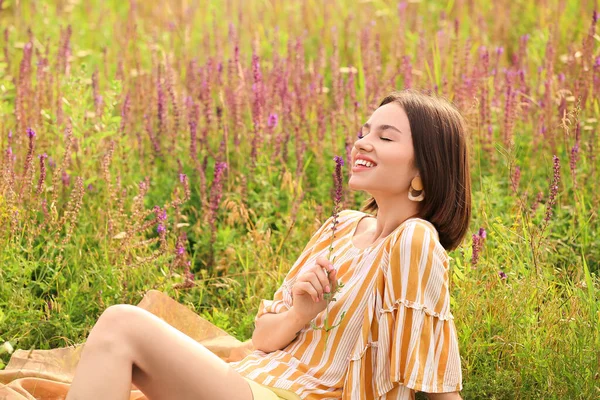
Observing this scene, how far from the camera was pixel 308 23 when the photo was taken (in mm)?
Result: 6016

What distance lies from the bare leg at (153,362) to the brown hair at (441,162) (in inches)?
29.0

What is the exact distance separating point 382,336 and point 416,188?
45 cm

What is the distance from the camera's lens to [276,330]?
8.57ft

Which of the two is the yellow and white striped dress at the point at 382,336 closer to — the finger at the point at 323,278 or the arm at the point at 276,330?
the arm at the point at 276,330

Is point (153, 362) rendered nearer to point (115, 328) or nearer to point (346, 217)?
point (115, 328)

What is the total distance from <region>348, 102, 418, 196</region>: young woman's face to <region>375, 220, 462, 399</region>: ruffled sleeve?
198 millimetres

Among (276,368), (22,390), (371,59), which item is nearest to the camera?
(276,368)

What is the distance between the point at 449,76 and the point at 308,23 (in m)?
1.51

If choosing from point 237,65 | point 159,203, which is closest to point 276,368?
point 159,203

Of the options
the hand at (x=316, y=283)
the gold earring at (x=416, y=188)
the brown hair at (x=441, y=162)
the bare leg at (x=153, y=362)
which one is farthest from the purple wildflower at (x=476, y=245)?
the bare leg at (x=153, y=362)

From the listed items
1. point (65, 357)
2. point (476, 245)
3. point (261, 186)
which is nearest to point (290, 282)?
point (476, 245)

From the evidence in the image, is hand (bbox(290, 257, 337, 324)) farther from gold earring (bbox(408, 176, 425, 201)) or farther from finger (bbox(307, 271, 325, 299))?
gold earring (bbox(408, 176, 425, 201))

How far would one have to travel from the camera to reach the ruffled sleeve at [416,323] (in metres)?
2.28

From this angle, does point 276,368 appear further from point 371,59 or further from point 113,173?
point 371,59
